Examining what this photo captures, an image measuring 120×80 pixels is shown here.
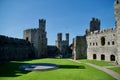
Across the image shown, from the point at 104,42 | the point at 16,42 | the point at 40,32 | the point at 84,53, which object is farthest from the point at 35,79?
the point at 40,32

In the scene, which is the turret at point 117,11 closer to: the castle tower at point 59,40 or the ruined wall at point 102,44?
the ruined wall at point 102,44

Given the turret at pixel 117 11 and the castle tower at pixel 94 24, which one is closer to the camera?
the turret at pixel 117 11

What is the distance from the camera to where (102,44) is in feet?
120

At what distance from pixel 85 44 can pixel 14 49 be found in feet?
60.6

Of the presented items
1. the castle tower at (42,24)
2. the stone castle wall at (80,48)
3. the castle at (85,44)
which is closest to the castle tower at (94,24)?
the castle at (85,44)

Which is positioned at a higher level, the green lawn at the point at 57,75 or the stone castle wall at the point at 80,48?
the stone castle wall at the point at 80,48

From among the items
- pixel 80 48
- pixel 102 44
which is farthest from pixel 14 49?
pixel 102 44

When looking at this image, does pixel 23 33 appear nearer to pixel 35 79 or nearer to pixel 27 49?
pixel 27 49

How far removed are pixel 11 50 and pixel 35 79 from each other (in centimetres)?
2839

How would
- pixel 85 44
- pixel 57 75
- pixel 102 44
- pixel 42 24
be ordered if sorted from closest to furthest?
pixel 57 75
pixel 102 44
pixel 85 44
pixel 42 24

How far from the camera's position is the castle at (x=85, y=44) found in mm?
31909

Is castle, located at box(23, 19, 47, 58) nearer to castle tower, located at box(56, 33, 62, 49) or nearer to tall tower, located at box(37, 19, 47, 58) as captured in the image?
tall tower, located at box(37, 19, 47, 58)

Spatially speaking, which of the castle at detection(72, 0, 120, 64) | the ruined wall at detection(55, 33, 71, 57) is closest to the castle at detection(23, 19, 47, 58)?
the ruined wall at detection(55, 33, 71, 57)

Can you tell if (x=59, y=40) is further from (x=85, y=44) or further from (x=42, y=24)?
(x=85, y=44)
